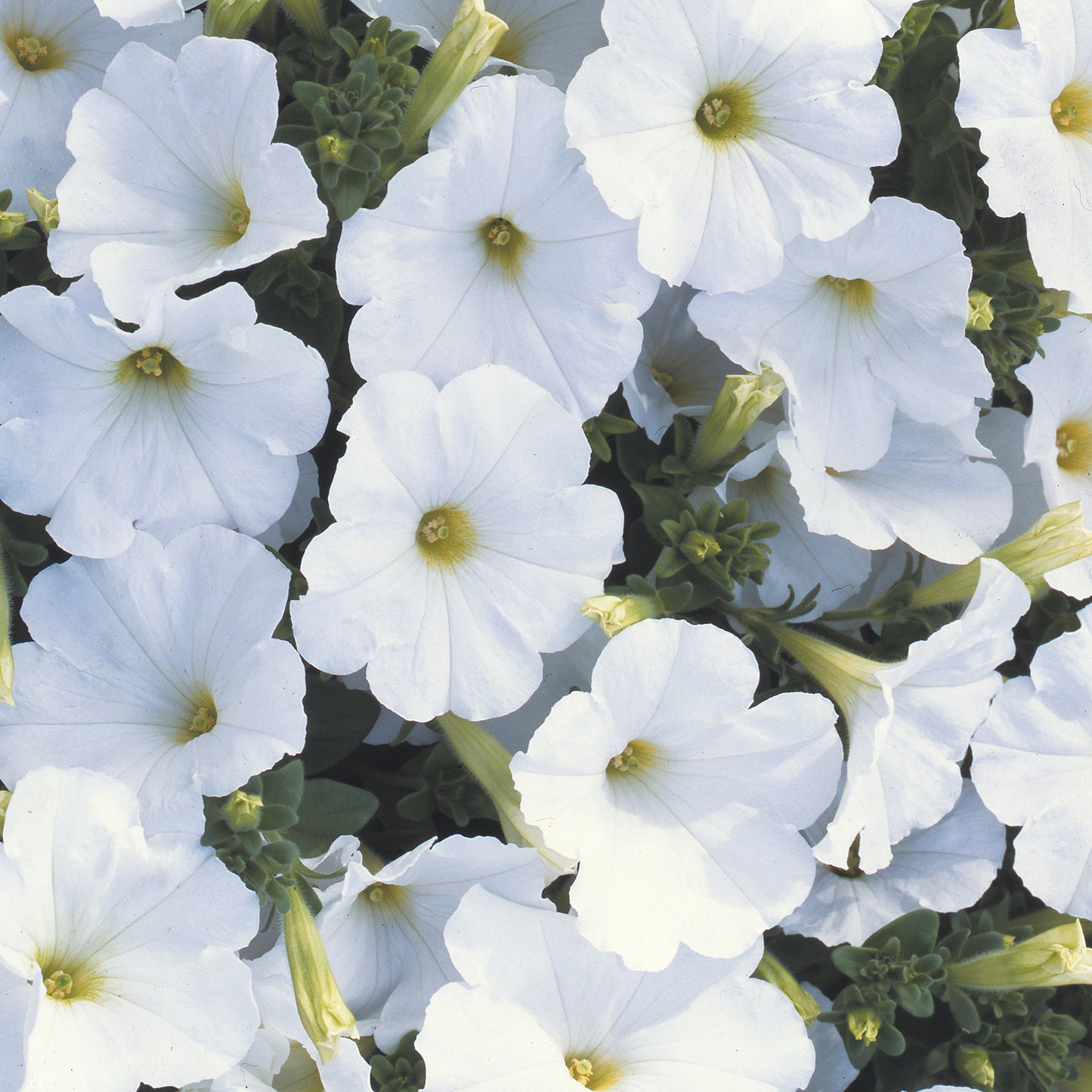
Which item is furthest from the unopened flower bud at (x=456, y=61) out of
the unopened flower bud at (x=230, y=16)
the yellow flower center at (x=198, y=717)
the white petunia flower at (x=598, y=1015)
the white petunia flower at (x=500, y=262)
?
the white petunia flower at (x=598, y=1015)

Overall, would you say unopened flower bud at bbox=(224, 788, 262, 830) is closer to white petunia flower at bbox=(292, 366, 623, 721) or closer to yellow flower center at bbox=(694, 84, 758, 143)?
white petunia flower at bbox=(292, 366, 623, 721)

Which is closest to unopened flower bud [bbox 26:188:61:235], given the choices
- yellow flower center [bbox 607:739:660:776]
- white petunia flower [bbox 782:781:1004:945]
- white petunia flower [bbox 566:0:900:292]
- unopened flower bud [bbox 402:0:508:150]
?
unopened flower bud [bbox 402:0:508:150]

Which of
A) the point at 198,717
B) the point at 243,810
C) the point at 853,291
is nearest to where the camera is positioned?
the point at 243,810

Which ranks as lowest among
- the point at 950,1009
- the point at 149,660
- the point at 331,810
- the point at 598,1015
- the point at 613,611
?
the point at 950,1009

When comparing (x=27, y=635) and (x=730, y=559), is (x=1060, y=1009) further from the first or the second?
(x=27, y=635)

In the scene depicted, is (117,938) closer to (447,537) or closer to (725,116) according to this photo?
(447,537)

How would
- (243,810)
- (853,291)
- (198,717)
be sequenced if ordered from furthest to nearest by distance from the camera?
(853,291) → (198,717) → (243,810)

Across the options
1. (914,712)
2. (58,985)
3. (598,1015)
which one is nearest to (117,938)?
(58,985)

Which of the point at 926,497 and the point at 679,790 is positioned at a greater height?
the point at 926,497
